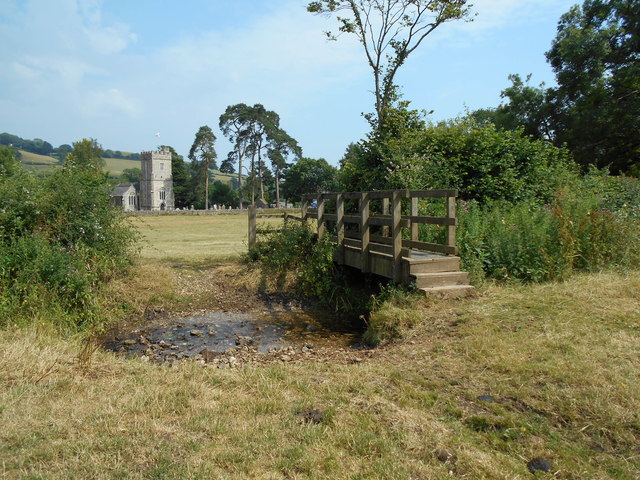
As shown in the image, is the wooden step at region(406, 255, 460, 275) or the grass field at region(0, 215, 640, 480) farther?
the wooden step at region(406, 255, 460, 275)

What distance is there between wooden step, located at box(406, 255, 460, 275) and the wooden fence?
0.15 m

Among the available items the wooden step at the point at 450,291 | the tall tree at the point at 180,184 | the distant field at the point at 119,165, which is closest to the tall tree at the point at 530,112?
the wooden step at the point at 450,291

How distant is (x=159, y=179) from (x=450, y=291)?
93948 mm

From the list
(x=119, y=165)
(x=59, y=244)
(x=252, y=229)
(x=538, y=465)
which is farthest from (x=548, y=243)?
(x=119, y=165)

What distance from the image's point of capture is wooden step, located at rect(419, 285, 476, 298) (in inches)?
312

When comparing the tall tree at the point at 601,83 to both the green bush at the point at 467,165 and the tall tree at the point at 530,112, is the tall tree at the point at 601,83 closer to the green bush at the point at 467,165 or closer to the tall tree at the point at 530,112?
the tall tree at the point at 530,112

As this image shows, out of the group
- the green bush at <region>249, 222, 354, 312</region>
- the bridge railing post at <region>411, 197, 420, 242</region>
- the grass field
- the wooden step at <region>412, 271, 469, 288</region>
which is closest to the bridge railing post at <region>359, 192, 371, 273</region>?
the bridge railing post at <region>411, 197, 420, 242</region>

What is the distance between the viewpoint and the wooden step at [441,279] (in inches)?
319

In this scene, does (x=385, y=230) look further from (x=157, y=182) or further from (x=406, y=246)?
(x=157, y=182)

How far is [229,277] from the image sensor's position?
12.0 m

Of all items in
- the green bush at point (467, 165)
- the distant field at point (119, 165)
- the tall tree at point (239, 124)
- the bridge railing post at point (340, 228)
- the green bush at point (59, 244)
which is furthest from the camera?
the distant field at point (119, 165)

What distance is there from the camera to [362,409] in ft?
14.2

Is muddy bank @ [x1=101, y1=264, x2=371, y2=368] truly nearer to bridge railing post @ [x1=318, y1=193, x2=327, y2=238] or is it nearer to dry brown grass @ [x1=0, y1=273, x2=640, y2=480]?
dry brown grass @ [x1=0, y1=273, x2=640, y2=480]

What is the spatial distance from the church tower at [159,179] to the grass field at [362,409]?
90.9m
